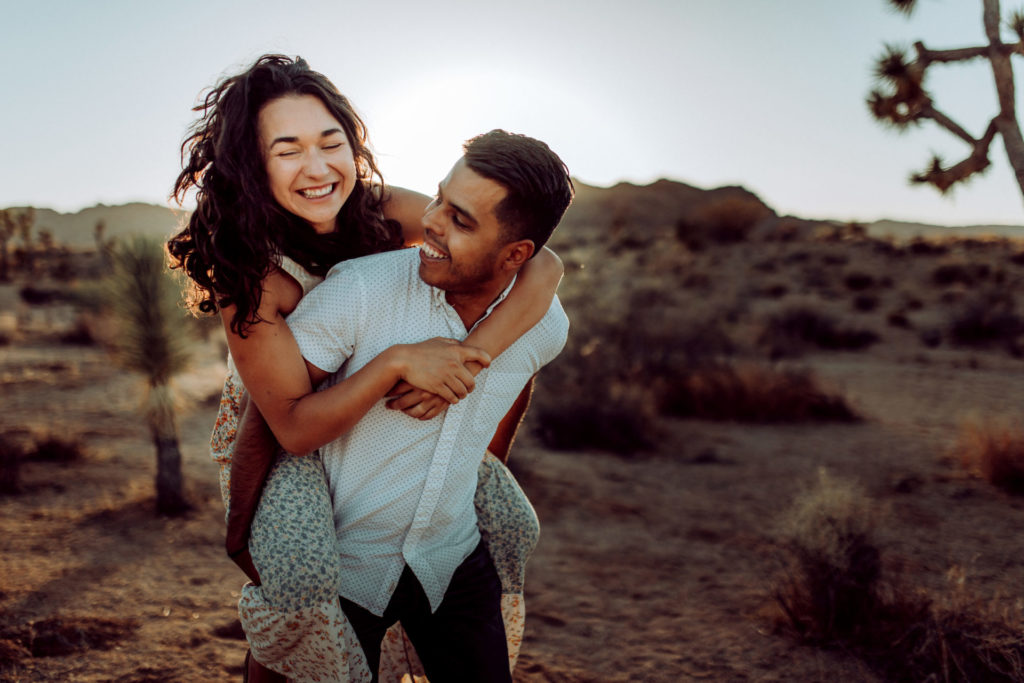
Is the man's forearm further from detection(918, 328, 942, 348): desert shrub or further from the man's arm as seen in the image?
detection(918, 328, 942, 348): desert shrub

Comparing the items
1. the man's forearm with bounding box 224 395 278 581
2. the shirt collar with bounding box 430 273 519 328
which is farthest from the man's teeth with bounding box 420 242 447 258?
the man's forearm with bounding box 224 395 278 581

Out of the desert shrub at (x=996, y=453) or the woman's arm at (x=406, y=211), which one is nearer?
the woman's arm at (x=406, y=211)

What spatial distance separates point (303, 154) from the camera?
6.90 feet

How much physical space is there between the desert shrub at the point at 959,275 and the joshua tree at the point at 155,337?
2267 cm

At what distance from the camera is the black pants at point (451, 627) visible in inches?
82.0

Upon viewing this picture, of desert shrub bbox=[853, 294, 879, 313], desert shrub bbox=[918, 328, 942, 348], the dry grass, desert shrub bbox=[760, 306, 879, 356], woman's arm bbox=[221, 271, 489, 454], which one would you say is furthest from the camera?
desert shrub bbox=[853, 294, 879, 313]

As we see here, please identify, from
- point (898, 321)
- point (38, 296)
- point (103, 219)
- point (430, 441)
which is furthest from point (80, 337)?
point (103, 219)

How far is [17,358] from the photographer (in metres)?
12.0

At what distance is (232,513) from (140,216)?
49164 millimetres

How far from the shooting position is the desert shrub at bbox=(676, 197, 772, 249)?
34594 millimetres

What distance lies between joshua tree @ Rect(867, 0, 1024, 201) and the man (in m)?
4.94

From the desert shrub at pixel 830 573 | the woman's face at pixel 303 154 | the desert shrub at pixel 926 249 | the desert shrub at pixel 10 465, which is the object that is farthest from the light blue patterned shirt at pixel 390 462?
the desert shrub at pixel 926 249

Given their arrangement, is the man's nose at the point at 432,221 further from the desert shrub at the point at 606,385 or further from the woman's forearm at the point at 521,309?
the desert shrub at the point at 606,385

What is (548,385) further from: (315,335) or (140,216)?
(140,216)
